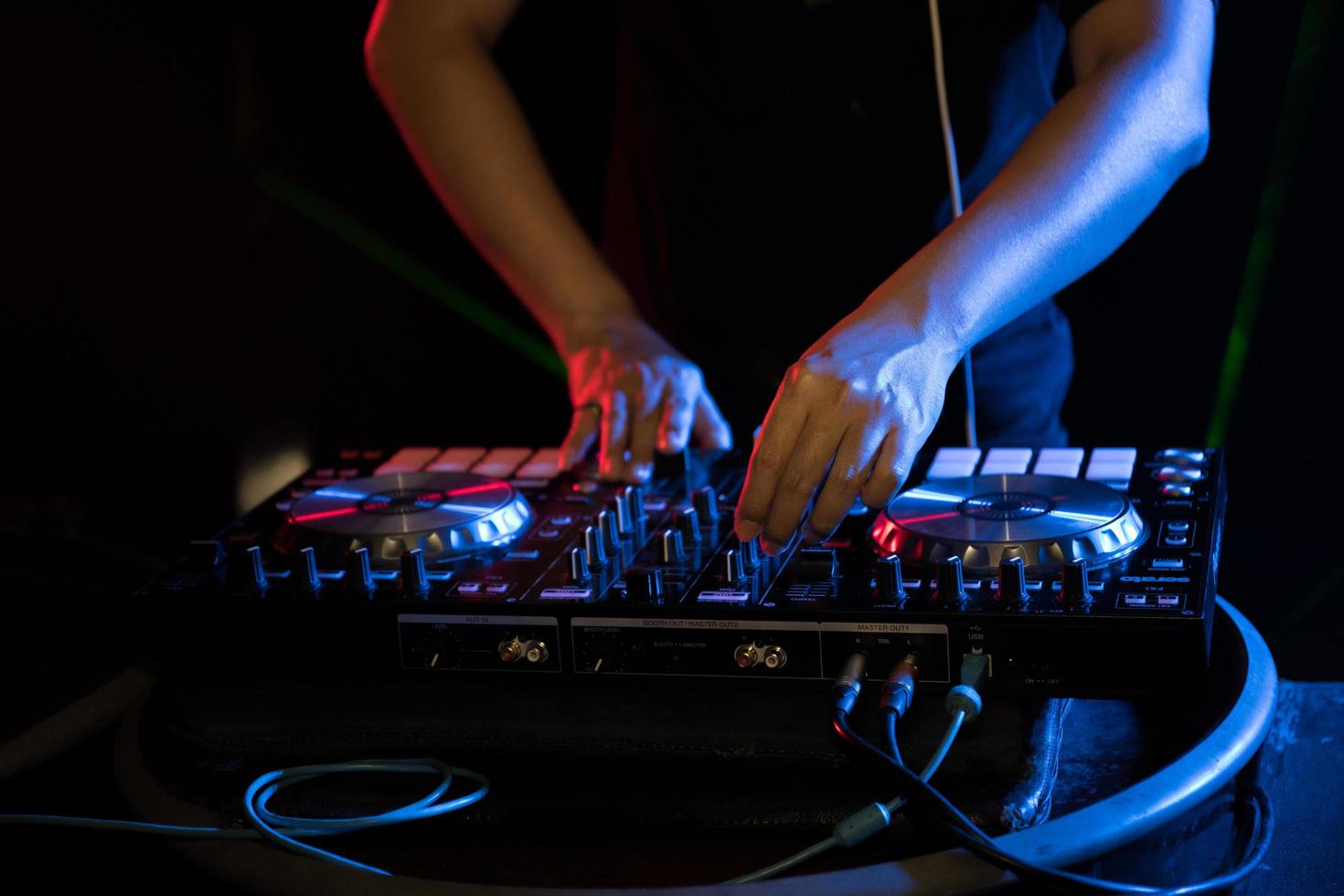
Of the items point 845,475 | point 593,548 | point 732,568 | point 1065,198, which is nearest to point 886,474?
point 845,475

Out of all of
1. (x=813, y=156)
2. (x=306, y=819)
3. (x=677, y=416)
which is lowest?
(x=306, y=819)

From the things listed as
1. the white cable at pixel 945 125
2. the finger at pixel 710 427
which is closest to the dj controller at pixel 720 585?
the finger at pixel 710 427

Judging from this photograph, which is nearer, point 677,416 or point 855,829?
point 855,829

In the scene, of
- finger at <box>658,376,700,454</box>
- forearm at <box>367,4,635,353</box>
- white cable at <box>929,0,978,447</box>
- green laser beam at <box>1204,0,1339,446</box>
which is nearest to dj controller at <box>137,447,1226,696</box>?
finger at <box>658,376,700,454</box>

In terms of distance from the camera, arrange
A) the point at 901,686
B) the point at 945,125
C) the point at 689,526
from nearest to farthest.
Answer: the point at 901,686
the point at 689,526
the point at 945,125

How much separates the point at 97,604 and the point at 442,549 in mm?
663

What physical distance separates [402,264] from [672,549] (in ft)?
5.05

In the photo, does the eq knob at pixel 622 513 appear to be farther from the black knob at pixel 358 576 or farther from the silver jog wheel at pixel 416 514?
the black knob at pixel 358 576

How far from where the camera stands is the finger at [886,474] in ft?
3.40

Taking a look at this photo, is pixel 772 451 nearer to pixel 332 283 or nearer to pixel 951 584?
pixel 951 584

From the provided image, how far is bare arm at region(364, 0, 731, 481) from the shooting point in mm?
1656

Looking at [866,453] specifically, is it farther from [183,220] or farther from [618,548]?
[183,220]

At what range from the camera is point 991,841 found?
0.76 metres

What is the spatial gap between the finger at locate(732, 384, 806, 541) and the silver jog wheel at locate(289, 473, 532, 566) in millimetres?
263
